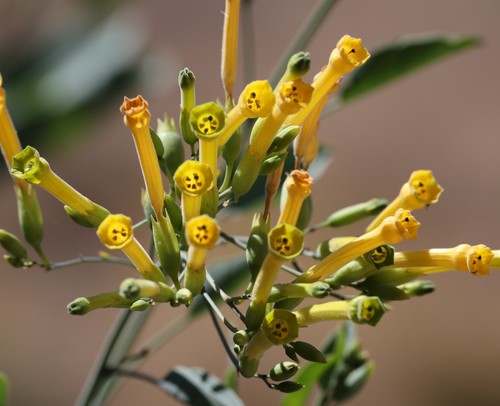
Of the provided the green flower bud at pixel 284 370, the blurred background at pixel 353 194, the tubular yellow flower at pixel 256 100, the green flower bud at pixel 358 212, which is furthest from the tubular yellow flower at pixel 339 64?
the blurred background at pixel 353 194

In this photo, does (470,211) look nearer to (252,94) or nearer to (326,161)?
(326,161)

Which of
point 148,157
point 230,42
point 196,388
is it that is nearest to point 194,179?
point 148,157

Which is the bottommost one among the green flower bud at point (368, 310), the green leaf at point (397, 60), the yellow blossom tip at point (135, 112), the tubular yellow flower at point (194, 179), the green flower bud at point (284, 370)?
the green flower bud at point (284, 370)

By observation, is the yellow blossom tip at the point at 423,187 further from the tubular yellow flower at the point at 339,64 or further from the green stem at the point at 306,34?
the green stem at the point at 306,34

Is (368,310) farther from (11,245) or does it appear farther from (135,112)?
(11,245)

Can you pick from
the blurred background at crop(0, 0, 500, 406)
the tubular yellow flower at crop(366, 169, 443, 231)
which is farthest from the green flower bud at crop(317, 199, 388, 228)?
the blurred background at crop(0, 0, 500, 406)
